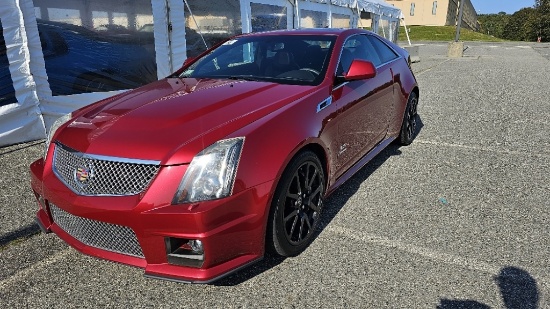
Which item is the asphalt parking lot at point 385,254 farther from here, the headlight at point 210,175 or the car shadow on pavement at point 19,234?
the headlight at point 210,175

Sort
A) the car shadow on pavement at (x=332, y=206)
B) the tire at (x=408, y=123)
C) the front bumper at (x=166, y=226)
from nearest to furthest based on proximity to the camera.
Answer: the front bumper at (x=166, y=226) → the car shadow on pavement at (x=332, y=206) → the tire at (x=408, y=123)

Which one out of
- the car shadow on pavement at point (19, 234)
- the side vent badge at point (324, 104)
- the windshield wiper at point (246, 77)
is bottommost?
the car shadow on pavement at point (19, 234)

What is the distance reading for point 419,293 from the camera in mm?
2439

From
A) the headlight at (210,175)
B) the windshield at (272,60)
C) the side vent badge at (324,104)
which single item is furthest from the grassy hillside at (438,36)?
the headlight at (210,175)

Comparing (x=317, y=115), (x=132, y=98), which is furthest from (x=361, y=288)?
(x=132, y=98)

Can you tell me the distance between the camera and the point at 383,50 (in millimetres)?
4742

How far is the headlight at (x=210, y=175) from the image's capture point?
7.07ft

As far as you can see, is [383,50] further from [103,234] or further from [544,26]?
[544,26]

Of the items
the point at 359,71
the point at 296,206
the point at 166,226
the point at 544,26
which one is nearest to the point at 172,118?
the point at 166,226

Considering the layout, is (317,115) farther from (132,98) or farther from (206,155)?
(132,98)

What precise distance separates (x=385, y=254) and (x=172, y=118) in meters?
1.68

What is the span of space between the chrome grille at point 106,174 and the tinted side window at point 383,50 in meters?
3.18

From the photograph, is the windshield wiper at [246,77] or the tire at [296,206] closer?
the tire at [296,206]

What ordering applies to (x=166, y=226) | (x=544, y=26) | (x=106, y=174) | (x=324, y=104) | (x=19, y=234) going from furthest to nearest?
1. (x=544, y=26)
2. (x=19, y=234)
3. (x=324, y=104)
4. (x=106, y=174)
5. (x=166, y=226)
